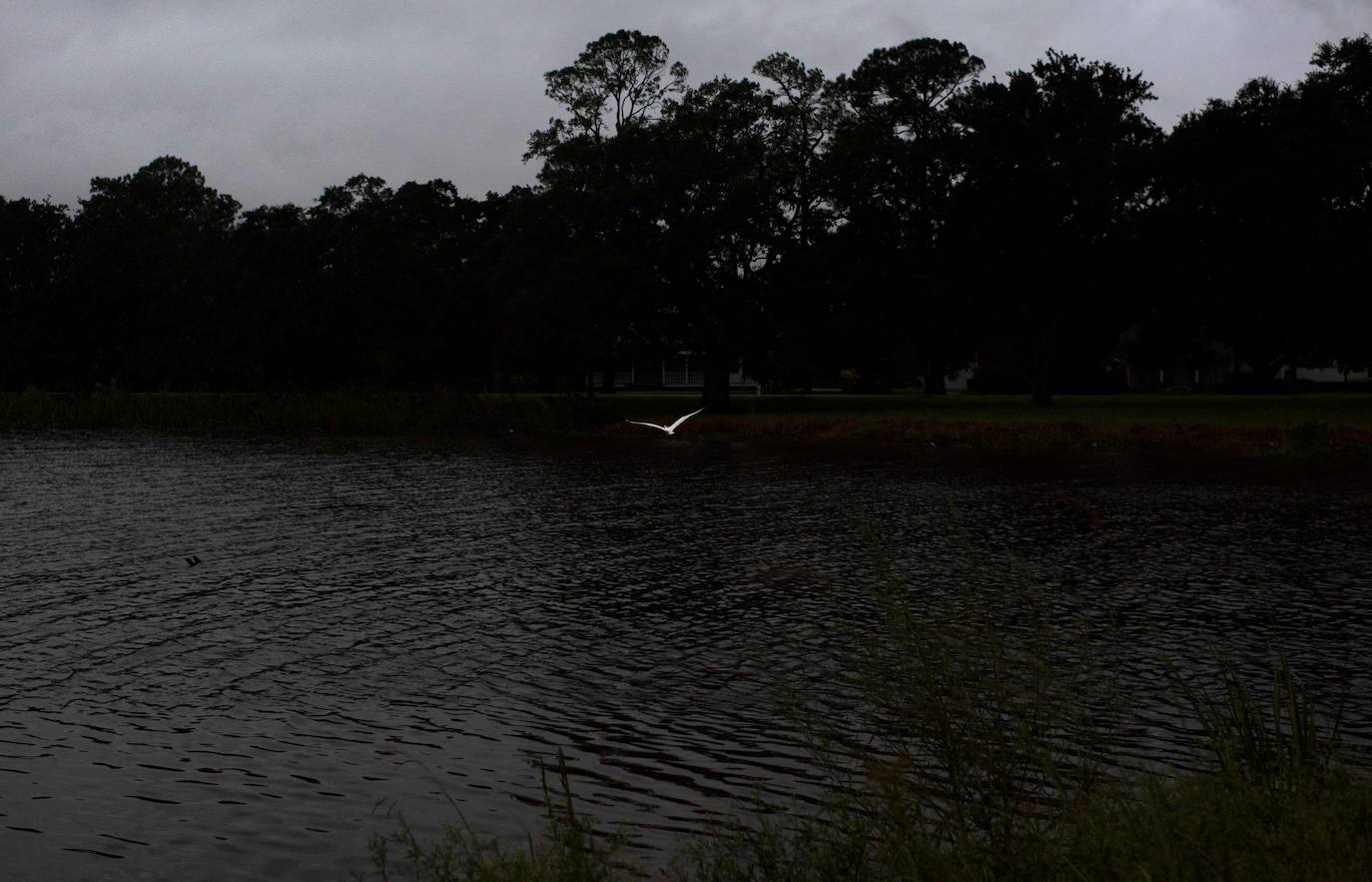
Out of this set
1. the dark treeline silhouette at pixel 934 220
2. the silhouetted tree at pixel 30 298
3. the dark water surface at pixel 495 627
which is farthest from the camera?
the silhouetted tree at pixel 30 298

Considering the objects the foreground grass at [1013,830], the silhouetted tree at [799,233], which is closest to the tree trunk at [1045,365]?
the silhouetted tree at [799,233]

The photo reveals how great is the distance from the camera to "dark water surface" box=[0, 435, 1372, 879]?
790cm

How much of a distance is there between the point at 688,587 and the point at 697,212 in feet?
162

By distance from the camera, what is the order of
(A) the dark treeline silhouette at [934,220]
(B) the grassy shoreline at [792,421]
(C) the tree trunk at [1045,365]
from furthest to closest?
(C) the tree trunk at [1045,365] < (A) the dark treeline silhouette at [934,220] < (B) the grassy shoreline at [792,421]

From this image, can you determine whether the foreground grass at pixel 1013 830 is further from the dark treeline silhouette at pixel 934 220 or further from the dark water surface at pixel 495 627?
the dark treeline silhouette at pixel 934 220

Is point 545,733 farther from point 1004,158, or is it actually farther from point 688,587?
point 1004,158

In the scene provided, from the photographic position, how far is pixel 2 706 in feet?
32.8

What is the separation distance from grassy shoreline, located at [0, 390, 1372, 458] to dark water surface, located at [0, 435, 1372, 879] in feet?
35.9

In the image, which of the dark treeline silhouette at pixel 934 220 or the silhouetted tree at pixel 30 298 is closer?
the dark treeline silhouette at pixel 934 220

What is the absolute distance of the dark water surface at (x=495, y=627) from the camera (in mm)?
7898

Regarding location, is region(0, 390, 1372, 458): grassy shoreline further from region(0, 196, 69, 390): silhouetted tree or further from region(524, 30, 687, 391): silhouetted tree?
region(0, 196, 69, 390): silhouetted tree

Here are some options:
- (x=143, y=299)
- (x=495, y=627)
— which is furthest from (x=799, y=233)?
(x=143, y=299)

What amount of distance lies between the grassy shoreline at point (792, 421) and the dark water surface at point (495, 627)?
10.9 m

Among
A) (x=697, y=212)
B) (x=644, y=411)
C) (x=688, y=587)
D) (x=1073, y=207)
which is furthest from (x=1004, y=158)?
(x=688, y=587)
